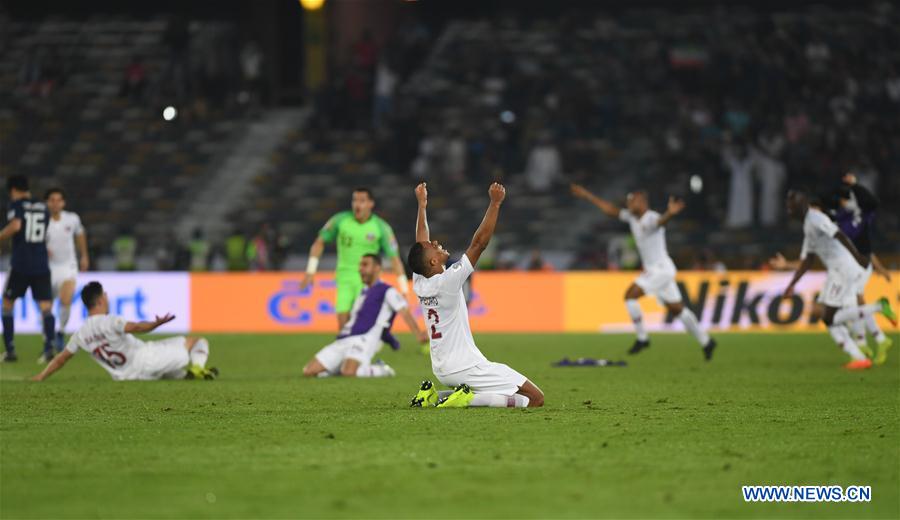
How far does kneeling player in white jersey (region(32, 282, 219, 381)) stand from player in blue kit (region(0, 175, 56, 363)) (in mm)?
3088

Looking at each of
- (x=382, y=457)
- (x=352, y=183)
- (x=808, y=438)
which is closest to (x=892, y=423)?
(x=808, y=438)

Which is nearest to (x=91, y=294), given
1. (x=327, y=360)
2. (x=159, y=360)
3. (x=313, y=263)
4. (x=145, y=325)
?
(x=145, y=325)

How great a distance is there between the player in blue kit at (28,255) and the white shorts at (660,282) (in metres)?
7.78

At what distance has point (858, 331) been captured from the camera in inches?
687

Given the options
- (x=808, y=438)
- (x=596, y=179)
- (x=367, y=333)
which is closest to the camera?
(x=808, y=438)

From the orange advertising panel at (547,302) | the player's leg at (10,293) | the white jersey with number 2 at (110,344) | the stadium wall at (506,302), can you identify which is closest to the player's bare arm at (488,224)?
the white jersey with number 2 at (110,344)

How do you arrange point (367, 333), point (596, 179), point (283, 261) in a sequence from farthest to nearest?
point (596, 179) → point (283, 261) → point (367, 333)

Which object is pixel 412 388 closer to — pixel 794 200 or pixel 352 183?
pixel 794 200

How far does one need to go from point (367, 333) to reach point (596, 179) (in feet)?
52.9

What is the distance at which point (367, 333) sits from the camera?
52.3ft

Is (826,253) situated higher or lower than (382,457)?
higher

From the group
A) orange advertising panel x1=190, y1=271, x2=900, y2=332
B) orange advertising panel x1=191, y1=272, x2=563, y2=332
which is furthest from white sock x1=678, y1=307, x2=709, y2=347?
orange advertising panel x1=191, y1=272, x2=563, y2=332

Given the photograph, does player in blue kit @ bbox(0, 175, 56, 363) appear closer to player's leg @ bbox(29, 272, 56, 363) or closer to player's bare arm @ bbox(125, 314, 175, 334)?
player's leg @ bbox(29, 272, 56, 363)

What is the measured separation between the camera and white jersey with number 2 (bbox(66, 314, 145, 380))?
14055 mm
